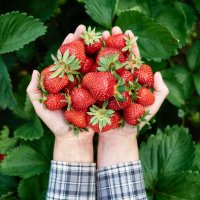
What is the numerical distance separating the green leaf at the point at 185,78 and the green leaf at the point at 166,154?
27cm

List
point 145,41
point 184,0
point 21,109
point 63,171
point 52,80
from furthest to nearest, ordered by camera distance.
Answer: point 184,0
point 21,109
point 145,41
point 63,171
point 52,80

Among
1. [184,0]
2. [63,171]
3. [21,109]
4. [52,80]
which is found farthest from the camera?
[184,0]

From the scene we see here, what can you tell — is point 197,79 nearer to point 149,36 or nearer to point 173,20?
point 173,20

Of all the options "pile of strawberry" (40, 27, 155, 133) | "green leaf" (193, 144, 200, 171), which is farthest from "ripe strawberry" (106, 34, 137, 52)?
"green leaf" (193, 144, 200, 171)

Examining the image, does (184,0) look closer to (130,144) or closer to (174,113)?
(174,113)

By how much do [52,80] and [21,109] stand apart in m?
0.53

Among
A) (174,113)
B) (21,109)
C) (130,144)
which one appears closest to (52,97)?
(130,144)

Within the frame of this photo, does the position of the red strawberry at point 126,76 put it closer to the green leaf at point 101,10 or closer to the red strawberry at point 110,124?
the red strawberry at point 110,124

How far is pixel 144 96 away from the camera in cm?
126

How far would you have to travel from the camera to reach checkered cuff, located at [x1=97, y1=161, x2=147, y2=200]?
1312 millimetres

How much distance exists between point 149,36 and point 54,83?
0.50 meters

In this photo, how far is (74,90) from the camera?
3.99 ft

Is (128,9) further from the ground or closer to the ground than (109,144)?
further from the ground

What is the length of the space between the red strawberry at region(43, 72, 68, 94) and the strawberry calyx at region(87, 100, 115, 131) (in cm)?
11
